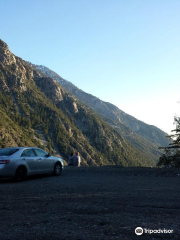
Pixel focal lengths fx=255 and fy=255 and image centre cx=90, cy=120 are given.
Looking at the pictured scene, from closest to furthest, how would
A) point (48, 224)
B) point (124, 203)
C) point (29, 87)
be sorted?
point (48, 224), point (124, 203), point (29, 87)

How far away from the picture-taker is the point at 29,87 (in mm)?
194125

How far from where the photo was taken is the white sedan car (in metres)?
11.9

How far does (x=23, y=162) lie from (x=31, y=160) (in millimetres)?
574

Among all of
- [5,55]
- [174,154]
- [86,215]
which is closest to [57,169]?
→ [86,215]

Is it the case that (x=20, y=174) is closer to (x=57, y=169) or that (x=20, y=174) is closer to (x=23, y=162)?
(x=23, y=162)

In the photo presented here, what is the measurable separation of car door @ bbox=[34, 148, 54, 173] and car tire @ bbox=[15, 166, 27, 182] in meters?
1.22

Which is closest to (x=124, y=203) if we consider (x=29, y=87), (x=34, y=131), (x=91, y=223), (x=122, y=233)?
(x=91, y=223)

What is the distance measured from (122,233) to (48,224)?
1.56 metres

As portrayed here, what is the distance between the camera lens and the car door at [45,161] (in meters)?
13.8

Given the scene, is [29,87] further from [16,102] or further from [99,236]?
[99,236]

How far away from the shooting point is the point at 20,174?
41.2 feet

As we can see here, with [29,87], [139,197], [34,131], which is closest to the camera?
[139,197]

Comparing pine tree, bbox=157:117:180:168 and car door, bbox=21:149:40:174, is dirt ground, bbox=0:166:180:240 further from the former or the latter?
pine tree, bbox=157:117:180:168

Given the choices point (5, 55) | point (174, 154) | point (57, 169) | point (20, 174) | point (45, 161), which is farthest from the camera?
point (5, 55)
